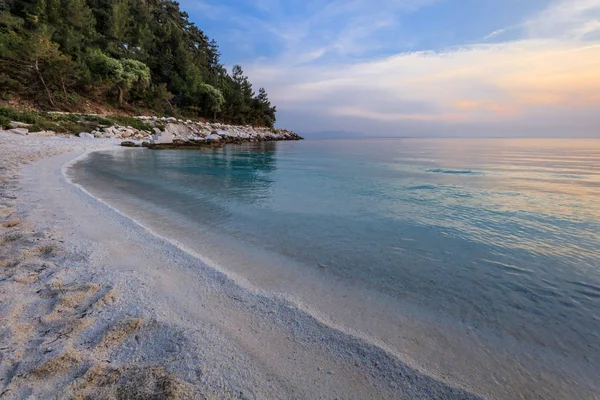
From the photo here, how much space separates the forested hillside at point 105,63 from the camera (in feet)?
77.3

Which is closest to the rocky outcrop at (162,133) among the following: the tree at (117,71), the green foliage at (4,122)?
the green foliage at (4,122)

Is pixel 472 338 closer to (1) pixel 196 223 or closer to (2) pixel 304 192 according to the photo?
(1) pixel 196 223

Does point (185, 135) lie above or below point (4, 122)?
below

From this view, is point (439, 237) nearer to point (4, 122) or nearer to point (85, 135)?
point (4, 122)

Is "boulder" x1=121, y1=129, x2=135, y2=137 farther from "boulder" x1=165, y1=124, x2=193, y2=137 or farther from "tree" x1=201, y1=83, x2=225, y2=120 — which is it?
"tree" x1=201, y1=83, x2=225, y2=120

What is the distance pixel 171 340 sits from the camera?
1956mm

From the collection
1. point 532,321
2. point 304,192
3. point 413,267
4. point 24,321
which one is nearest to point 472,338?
point 532,321

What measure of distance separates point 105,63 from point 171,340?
37.4m

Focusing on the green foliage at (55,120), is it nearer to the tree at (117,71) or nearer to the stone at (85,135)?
the stone at (85,135)

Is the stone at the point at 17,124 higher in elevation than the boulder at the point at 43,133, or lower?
higher

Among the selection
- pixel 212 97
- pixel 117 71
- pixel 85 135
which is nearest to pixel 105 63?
pixel 117 71

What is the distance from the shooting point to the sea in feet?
6.95

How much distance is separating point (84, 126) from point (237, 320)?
1039 inches

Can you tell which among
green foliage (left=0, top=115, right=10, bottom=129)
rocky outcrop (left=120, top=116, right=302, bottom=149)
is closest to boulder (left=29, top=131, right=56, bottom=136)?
green foliage (left=0, top=115, right=10, bottom=129)
